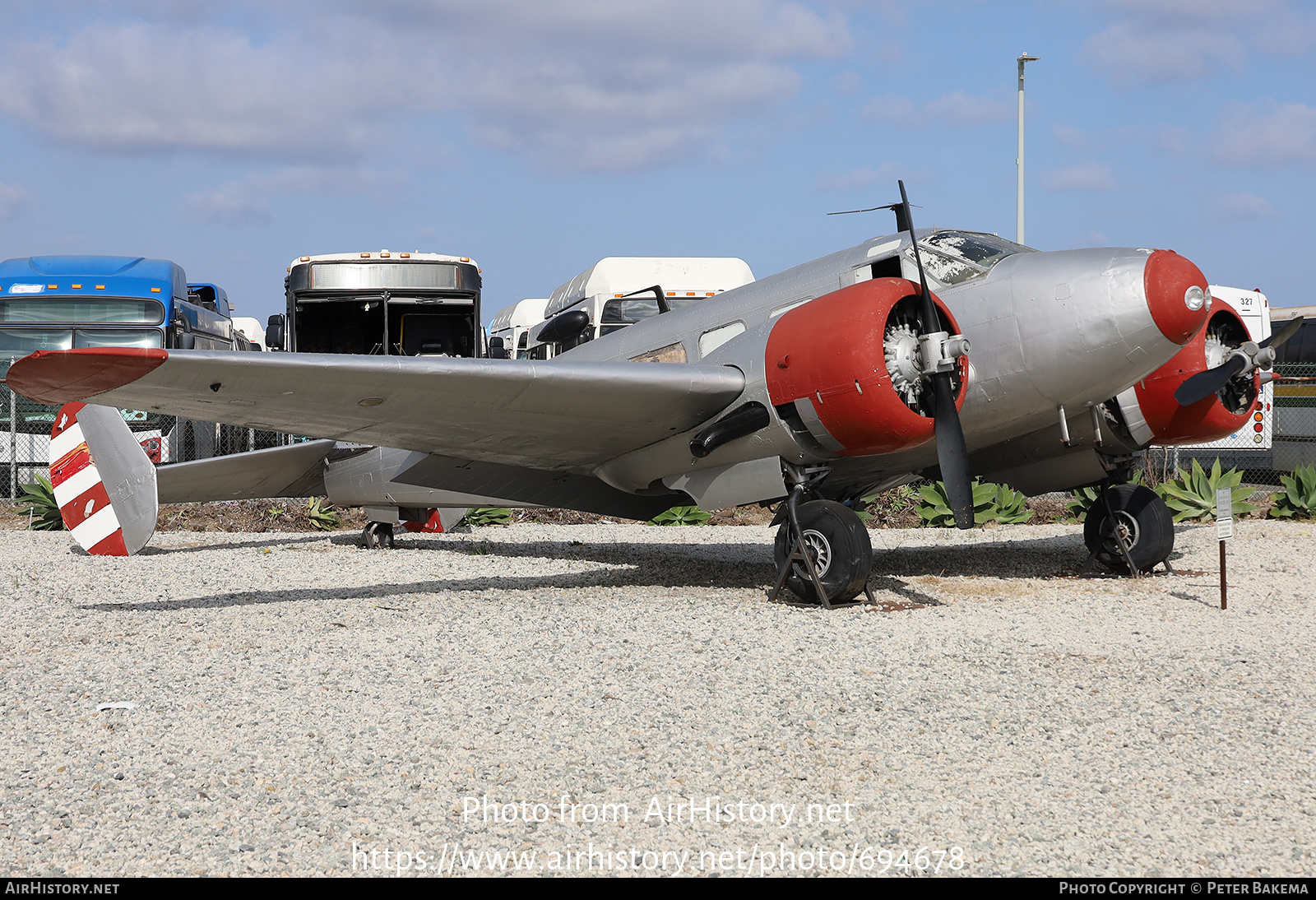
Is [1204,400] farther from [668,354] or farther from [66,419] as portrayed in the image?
[66,419]

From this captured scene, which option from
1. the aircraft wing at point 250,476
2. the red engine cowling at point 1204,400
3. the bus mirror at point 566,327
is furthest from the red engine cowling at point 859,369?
the aircraft wing at point 250,476

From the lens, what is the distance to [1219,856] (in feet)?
9.35

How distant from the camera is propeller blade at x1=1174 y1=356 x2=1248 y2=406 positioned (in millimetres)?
7688

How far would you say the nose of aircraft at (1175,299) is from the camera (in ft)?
21.2

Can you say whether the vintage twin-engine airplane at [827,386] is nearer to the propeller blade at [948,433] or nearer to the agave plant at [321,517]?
the propeller blade at [948,433]

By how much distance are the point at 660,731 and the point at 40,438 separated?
51.6 ft

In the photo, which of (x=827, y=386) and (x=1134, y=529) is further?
(x=1134, y=529)

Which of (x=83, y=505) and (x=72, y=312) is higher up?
(x=72, y=312)

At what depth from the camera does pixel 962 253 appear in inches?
290

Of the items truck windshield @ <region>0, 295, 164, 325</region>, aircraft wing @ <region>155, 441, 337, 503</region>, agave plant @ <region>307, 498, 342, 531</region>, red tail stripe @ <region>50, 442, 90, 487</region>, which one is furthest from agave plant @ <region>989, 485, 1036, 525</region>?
truck windshield @ <region>0, 295, 164, 325</region>

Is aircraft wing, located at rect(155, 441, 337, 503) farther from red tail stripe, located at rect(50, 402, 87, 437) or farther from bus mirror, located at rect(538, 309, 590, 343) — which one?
bus mirror, located at rect(538, 309, 590, 343)

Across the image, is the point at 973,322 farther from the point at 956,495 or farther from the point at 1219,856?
the point at 1219,856

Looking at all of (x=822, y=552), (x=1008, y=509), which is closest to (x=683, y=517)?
(x=1008, y=509)

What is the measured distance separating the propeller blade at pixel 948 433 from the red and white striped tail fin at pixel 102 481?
7.36 m
